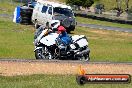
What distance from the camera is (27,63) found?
577 inches

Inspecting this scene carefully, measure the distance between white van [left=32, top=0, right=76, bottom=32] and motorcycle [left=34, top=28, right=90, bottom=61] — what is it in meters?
15.2

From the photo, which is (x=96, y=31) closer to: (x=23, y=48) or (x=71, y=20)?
(x=71, y=20)

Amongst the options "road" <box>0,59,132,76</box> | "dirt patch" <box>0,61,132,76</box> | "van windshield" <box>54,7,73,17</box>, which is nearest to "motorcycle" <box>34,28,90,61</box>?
"road" <box>0,59,132,76</box>

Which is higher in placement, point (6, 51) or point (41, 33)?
point (41, 33)

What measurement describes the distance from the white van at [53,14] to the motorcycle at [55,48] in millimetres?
15154

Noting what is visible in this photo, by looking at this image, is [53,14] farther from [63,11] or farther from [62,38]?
[62,38]

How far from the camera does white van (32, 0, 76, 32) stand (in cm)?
3319

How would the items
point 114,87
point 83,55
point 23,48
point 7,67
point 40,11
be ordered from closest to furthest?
point 114,87 → point 7,67 → point 83,55 → point 23,48 → point 40,11

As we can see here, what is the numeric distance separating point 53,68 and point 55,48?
2583 millimetres

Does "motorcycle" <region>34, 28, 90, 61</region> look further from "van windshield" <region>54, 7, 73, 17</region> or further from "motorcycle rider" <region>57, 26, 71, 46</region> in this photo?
"van windshield" <region>54, 7, 73, 17</region>

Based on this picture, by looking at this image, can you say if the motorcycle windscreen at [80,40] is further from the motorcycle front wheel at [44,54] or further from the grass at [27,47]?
the grass at [27,47]

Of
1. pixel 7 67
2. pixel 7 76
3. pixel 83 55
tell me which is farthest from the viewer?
pixel 83 55

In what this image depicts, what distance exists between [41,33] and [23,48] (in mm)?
5068

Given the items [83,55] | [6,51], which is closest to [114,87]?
[83,55]
